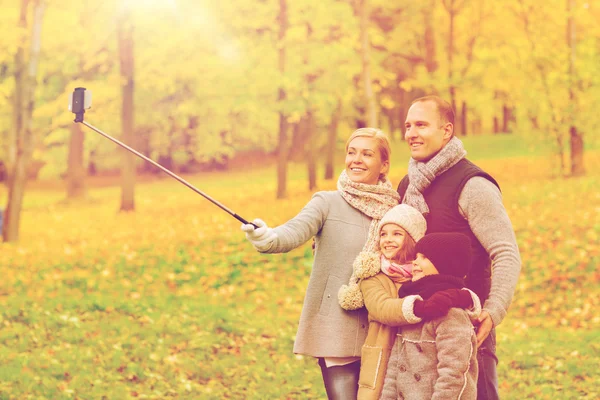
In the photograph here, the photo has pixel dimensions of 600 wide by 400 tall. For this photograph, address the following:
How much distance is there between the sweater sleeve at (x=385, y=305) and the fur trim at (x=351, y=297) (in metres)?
0.06

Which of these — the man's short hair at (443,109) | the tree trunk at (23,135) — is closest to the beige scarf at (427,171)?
the man's short hair at (443,109)

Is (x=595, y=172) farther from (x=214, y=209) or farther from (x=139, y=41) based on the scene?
(x=139, y=41)

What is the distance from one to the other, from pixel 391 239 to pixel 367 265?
6.6 inches

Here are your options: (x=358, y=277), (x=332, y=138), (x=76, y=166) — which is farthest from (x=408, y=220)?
(x=76, y=166)

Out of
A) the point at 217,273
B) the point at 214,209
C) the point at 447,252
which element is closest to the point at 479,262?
the point at 447,252

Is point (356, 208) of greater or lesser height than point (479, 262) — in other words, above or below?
above

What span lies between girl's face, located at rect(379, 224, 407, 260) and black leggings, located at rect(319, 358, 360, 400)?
618 millimetres

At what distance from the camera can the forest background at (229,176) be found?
8.05 metres

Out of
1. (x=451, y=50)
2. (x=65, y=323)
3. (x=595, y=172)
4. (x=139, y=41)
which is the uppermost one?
(x=451, y=50)

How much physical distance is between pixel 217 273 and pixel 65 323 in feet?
12.0

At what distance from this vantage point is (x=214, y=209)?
21.7 metres

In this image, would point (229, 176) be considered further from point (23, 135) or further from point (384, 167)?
point (384, 167)

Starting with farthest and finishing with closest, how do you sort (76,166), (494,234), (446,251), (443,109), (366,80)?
1. (76,166)
2. (366,80)
3. (443,109)
4. (494,234)
5. (446,251)

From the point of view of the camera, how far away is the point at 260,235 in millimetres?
3529
